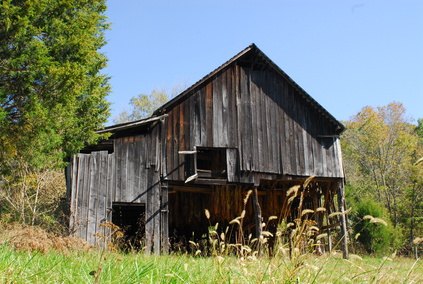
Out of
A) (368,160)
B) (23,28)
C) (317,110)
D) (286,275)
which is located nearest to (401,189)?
(368,160)

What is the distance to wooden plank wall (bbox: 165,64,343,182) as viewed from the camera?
18078 millimetres

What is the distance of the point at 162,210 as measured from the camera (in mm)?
17000

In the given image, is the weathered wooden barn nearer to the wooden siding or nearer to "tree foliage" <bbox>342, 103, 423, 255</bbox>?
the wooden siding

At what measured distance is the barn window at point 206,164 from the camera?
1770cm

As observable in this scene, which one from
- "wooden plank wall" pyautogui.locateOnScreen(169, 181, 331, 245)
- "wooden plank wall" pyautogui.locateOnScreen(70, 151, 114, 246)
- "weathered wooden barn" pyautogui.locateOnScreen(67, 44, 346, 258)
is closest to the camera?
"wooden plank wall" pyautogui.locateOnScreen(70, 151, 114, 246)

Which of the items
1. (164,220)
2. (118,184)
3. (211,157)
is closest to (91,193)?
(118,184)

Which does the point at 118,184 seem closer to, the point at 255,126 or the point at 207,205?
the point at 255,126

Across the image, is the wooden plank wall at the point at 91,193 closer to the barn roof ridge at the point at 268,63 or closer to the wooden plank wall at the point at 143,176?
the wooden plank wall at the point at 143,176

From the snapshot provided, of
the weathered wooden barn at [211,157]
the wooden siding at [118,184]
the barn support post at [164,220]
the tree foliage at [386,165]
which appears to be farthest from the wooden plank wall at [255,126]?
the tree foliage at [386,165]

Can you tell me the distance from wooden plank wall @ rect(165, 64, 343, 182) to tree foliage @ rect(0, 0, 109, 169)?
377 centimetres

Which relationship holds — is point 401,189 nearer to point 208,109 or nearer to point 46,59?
point 208,109

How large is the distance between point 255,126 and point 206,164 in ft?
9.41

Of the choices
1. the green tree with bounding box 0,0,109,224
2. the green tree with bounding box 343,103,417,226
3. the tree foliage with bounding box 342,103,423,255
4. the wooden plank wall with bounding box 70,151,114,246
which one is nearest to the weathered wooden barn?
the wooden plank wall with bounding box 70,151,114,246

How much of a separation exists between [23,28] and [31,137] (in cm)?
329
